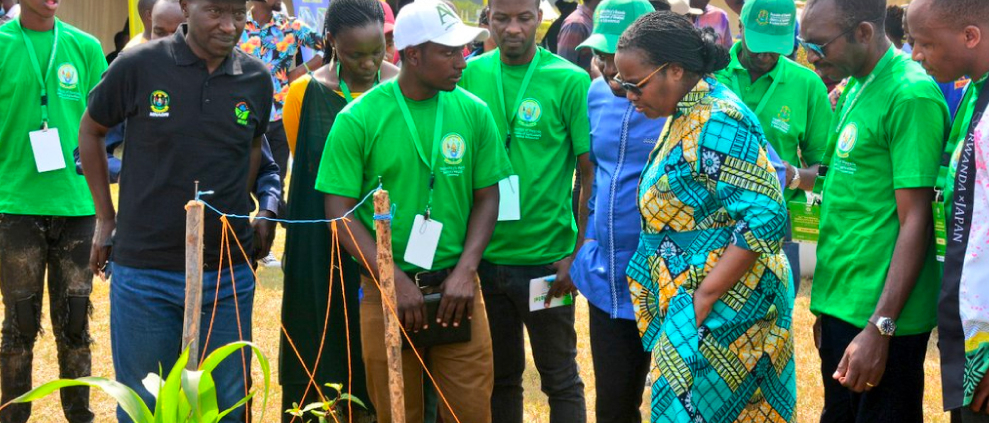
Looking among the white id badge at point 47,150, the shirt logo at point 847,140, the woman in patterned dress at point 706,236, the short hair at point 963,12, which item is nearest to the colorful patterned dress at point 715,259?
the woman in patterned dress at point 706,236

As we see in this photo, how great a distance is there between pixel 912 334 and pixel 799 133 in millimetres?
1799

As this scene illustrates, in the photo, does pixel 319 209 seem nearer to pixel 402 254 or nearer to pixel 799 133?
pixel 402 254

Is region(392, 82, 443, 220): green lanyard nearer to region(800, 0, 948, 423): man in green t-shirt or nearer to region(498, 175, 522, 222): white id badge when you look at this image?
region(498, 175, 522, 222): white id badge

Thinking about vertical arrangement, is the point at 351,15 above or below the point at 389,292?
above

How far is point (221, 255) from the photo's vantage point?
13.2ft

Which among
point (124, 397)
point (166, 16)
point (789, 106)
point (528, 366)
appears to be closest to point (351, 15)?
point (166, 16)

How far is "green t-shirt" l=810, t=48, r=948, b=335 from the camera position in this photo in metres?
3.42

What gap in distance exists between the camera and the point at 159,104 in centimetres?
395

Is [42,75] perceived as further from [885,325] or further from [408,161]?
[885,325]

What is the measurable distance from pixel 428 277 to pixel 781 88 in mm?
2074

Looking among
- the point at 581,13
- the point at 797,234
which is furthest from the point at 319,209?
the point at 581,13

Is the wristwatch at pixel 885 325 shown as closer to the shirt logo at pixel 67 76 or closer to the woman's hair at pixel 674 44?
the woman's hair at pixel 674 44

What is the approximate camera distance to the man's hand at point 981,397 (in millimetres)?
3004

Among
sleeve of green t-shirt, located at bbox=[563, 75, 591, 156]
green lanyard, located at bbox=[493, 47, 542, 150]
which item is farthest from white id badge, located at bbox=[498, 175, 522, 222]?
sleeve of green t-shirt, located at bbox=[563, 75, 591, 156]
